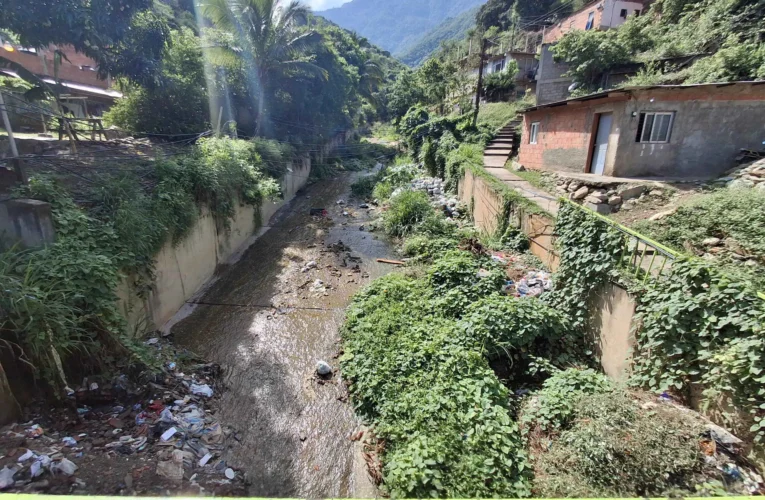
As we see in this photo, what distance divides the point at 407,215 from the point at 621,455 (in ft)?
33.5

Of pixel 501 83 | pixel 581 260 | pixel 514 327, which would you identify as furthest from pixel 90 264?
pixel 501 83

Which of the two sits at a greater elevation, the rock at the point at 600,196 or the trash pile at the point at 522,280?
the rock at the point at 600,196

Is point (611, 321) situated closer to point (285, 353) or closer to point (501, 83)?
point (285, 353)

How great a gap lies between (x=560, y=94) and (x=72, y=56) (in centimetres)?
2823

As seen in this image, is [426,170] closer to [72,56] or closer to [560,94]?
[560,94]

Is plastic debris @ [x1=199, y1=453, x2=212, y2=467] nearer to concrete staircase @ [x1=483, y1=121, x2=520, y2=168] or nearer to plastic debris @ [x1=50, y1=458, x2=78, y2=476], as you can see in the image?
plastic debris @ [x1=50, y1=458, x2=78, y2=476]

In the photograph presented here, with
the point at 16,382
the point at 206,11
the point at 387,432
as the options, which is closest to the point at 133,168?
the point at 16,382

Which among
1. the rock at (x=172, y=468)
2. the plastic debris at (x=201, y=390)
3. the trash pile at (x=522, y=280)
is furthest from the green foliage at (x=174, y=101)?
the rock at (x=172, y=468)

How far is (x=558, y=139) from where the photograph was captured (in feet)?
40.7

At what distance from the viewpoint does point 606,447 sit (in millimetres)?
3412

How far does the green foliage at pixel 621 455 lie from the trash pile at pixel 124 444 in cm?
348

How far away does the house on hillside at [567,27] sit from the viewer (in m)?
19.7

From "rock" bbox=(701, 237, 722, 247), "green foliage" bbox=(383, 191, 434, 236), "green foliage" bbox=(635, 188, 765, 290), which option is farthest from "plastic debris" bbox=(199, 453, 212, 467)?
"green foliage" bbox=(383, 191, 434, 236)

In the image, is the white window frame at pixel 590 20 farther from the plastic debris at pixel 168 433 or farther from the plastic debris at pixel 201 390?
the plastic debris at pixel 168 433
